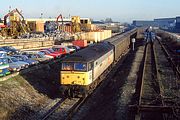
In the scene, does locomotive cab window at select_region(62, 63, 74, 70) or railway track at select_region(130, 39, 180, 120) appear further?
locomotive cab window at select_region(62, 63, 74, 70)

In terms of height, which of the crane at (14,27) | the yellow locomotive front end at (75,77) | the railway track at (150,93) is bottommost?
the railway track at (150,93)

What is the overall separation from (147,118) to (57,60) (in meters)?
18.9

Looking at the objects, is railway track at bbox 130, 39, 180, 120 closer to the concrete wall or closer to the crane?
Answer: the concrete wall

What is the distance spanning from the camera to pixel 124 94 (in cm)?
2206

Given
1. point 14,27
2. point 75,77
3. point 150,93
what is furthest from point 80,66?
point 14,27

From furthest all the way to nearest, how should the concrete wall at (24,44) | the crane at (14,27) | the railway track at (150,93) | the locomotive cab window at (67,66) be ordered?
the crane at (14,27)
the concrete wall at (24,44)
the locomotive cab window at (67,66)
the railway track at (150,93)

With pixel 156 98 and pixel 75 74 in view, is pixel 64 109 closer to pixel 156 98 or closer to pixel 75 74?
pixel 75 74

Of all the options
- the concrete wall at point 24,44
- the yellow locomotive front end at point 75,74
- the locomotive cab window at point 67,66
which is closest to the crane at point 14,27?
the concrete wall at point 24,44

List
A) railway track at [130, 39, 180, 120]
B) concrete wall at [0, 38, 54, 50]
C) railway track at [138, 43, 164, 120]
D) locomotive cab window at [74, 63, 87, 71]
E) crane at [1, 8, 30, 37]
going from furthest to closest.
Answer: crane at [1, 8, 30, 37], concrete wall at [0, 38, 54, 50], locomotive cab window at [74, 63, 87, 71], railway track at [138, 43, 164, 120], railway track at [130, 39, 180, 120]

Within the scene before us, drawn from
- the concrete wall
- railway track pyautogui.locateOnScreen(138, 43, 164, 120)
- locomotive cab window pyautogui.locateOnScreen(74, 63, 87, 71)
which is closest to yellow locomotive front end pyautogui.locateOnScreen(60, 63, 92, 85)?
locomotive cab window pyautogui.locateOnScreen(74, 63, 87, 71)

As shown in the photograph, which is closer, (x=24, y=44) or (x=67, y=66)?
(x=67, y=66)

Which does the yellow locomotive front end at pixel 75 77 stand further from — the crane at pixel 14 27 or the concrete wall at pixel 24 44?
the crane at pixel 14 27

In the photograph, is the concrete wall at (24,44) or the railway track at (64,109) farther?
the concrete wall at (24,44)

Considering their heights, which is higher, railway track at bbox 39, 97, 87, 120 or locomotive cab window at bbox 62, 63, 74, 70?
locomotive cab window at bbox 62, 63, 74, 70
